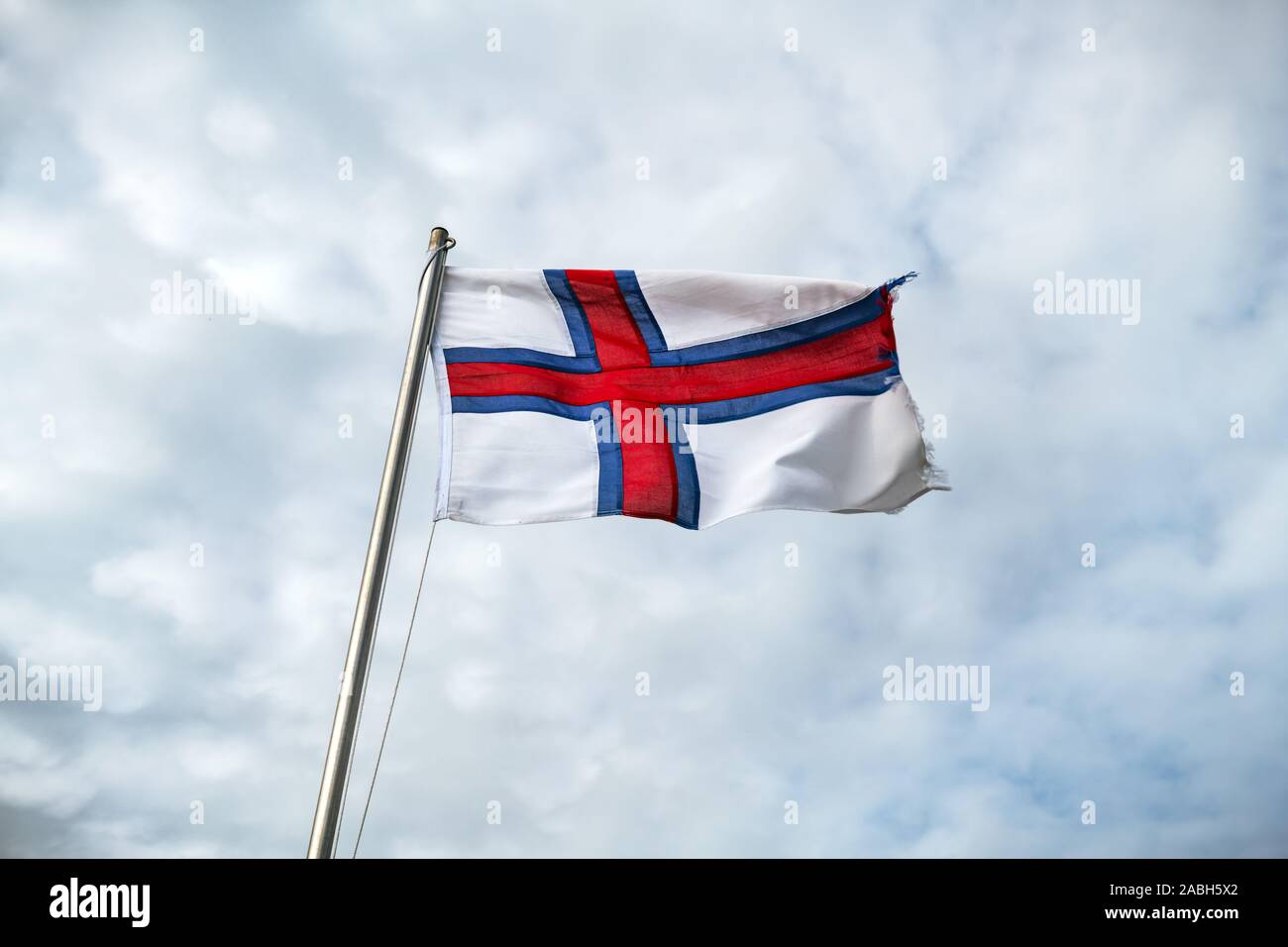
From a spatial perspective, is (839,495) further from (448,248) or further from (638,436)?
(448,248)

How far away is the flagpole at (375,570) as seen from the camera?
639cm

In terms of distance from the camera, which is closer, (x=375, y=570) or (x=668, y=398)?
(x=375, y=570)

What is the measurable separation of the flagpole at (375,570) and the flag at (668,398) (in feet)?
2.21

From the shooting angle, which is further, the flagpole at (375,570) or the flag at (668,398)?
the flag at (668,398)

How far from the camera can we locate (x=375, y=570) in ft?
23.6

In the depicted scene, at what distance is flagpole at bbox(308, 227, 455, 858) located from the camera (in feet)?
21.0

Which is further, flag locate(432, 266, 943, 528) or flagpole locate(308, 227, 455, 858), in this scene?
flag locate(432, 266, 943, 528)

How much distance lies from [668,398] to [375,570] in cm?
406

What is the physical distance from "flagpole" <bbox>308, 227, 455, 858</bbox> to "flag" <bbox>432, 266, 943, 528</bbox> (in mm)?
674

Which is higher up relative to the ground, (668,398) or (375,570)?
(668,398)
